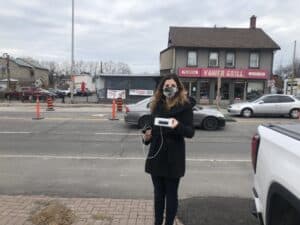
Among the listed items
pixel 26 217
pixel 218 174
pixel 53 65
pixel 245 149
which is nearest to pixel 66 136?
pixel 245 149

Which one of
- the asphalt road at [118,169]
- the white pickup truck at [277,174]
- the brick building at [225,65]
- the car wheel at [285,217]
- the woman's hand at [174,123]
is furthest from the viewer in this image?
the brick building at [225,65]

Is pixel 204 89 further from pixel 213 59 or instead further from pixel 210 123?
pixel 210 123

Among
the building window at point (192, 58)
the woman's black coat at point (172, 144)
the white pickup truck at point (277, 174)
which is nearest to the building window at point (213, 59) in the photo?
the building window at point (192, 58)

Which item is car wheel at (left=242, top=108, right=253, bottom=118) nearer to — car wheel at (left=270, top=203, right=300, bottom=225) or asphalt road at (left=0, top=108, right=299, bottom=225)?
asphalt road at (left=0, top=108, right=299, bottom=225)

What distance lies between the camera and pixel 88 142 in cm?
1139

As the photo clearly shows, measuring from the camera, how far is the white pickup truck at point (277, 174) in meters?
2.34

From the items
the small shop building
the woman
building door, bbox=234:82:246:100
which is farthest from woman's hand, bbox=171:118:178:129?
building door, bbox=234:82:246:100

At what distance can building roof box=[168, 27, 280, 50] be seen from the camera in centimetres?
3791

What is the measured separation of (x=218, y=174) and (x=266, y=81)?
32.6 meters

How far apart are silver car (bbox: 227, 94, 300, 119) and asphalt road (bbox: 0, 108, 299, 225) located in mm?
8387

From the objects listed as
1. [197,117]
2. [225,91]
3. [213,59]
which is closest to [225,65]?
[213,59]

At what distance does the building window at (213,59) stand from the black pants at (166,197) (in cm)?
3500

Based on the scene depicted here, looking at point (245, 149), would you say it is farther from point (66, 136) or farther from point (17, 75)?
point (17, 75)

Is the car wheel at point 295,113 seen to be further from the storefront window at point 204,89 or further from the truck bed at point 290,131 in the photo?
the truck bed at point 290,131
